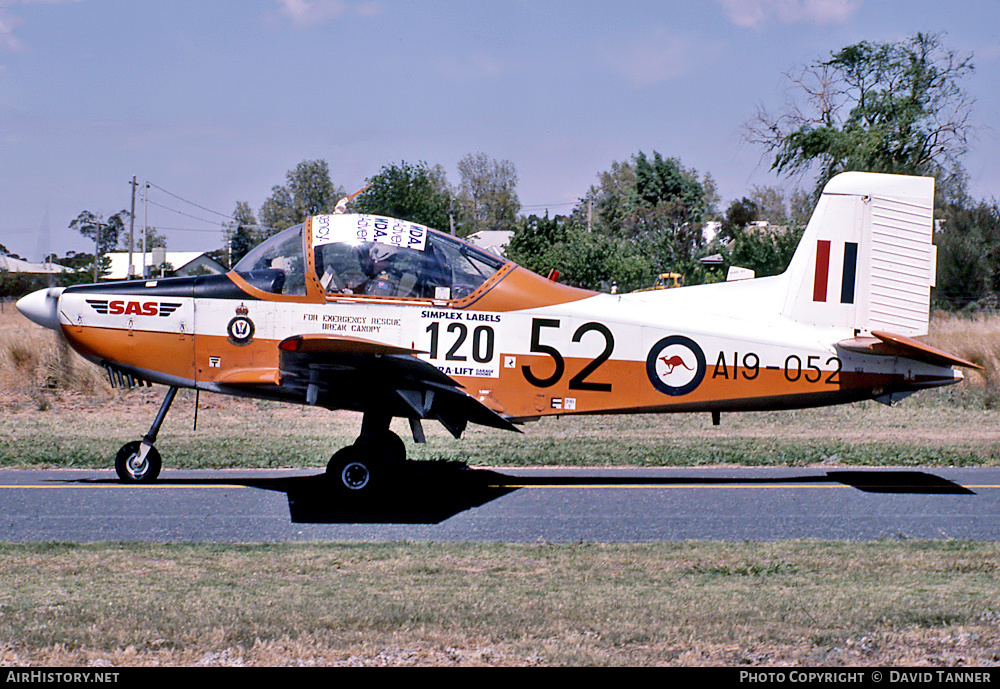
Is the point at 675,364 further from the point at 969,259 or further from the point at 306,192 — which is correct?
the point at 306,192

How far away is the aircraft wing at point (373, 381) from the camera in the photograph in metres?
7.67

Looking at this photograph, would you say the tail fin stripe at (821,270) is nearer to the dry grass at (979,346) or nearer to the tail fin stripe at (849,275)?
the tail fin stripe at (849,275)

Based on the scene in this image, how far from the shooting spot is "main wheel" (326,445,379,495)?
8859 millimetres

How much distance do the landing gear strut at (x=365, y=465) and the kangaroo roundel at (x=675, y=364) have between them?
2675 mm

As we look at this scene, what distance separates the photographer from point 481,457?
11383 mm

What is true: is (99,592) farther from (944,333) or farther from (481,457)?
(944,333)

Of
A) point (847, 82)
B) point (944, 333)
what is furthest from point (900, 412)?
point (847, 82)

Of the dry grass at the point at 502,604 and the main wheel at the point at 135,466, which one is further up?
the main wheel at the point at 135,466

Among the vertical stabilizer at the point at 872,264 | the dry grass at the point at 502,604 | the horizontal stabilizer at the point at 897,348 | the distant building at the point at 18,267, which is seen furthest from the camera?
the distant building at the point at 18,267

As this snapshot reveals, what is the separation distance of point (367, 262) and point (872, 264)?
507 centimetres

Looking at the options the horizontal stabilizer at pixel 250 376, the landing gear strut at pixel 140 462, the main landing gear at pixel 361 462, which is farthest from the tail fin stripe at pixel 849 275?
the landing gear strut at pixel 140 462

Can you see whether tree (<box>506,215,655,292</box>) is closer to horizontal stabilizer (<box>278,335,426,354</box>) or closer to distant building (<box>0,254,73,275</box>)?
horizontal stabilizer (<box>278,335,426,354</box>)

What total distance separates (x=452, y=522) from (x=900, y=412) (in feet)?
35.6

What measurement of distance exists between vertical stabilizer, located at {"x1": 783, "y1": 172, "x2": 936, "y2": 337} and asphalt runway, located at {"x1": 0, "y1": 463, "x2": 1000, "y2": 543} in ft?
5.76
